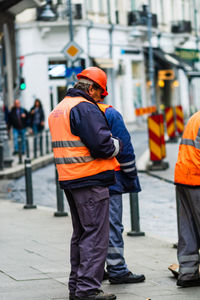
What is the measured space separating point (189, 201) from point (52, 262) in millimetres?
1777

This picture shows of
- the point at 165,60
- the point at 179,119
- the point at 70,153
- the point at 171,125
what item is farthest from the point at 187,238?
the point at 165,60

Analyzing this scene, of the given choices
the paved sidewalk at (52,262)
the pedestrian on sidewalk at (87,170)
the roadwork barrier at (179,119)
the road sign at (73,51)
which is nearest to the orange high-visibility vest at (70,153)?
the pedestrian on sidewalk at (87,170)

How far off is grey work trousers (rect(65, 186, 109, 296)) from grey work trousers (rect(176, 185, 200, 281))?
97cm

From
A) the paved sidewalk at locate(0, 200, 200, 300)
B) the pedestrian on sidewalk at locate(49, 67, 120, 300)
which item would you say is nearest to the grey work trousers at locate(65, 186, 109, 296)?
the pedestrian on sidewalk at locate(49, 67, 120, 300)

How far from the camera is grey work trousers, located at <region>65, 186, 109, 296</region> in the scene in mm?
6336

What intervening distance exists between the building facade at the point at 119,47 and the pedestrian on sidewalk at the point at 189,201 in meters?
26.7

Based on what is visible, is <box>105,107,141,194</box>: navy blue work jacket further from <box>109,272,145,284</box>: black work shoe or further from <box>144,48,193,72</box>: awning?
<box>144,48,193,72</box>: awning

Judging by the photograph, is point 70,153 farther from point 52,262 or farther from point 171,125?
point 171,125

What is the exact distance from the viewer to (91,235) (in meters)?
6.38

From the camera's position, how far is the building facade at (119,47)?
4125 centimetres

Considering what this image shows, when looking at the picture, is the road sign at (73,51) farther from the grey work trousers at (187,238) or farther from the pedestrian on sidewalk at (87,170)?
the pedestrian on sidewalk at (87,170)

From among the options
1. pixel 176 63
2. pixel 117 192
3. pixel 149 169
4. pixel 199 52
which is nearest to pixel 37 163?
pixel 149 169

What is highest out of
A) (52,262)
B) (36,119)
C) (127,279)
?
(127,279)

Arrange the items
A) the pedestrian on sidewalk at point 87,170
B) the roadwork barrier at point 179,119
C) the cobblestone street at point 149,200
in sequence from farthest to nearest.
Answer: the roadwork barrier at point 179,119 → the cobblestone street at point 149,200 → the pedestrian on sidewalk at point 87,170
